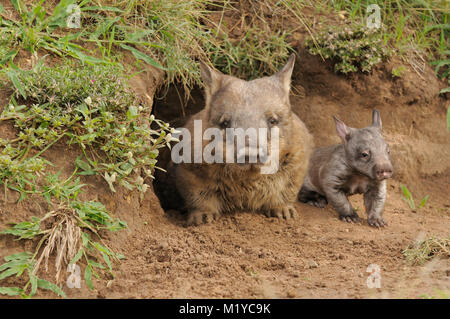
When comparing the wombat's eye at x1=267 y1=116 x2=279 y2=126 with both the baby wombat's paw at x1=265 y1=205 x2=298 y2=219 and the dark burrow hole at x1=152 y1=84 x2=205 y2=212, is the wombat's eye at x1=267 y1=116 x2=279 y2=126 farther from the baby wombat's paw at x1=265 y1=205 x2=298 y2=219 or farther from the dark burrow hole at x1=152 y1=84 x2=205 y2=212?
the dark burrow hole at x1=152 y1=84 x2=205 y2=212

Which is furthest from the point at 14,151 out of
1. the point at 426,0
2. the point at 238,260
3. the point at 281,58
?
the point at 426,0

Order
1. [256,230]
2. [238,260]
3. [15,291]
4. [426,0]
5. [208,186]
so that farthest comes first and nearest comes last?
[426,0]
[208,186]
[256,230]
[238,260]
[15,291]

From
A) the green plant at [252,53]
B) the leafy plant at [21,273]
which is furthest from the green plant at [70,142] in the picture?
the green plant at [252,53]

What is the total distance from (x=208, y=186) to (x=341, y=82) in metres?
2.12

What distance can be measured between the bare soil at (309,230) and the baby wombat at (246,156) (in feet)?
0.62

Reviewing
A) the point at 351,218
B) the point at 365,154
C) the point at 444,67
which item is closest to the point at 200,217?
the point at 351,218

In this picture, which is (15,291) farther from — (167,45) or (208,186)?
(167,45)

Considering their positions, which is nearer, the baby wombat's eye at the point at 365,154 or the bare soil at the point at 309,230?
the bare soil at the point at 309,230

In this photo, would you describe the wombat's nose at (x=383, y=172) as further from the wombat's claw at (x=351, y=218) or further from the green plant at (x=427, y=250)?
the green plant at (x=427, y=250)

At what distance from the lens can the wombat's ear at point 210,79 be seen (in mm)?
4520

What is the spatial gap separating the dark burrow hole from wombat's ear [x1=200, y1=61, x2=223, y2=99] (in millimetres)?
907

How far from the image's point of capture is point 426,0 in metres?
6.30

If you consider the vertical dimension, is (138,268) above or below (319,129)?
below

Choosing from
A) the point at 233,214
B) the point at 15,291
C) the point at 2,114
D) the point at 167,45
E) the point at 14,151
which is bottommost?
the point at 15,291
